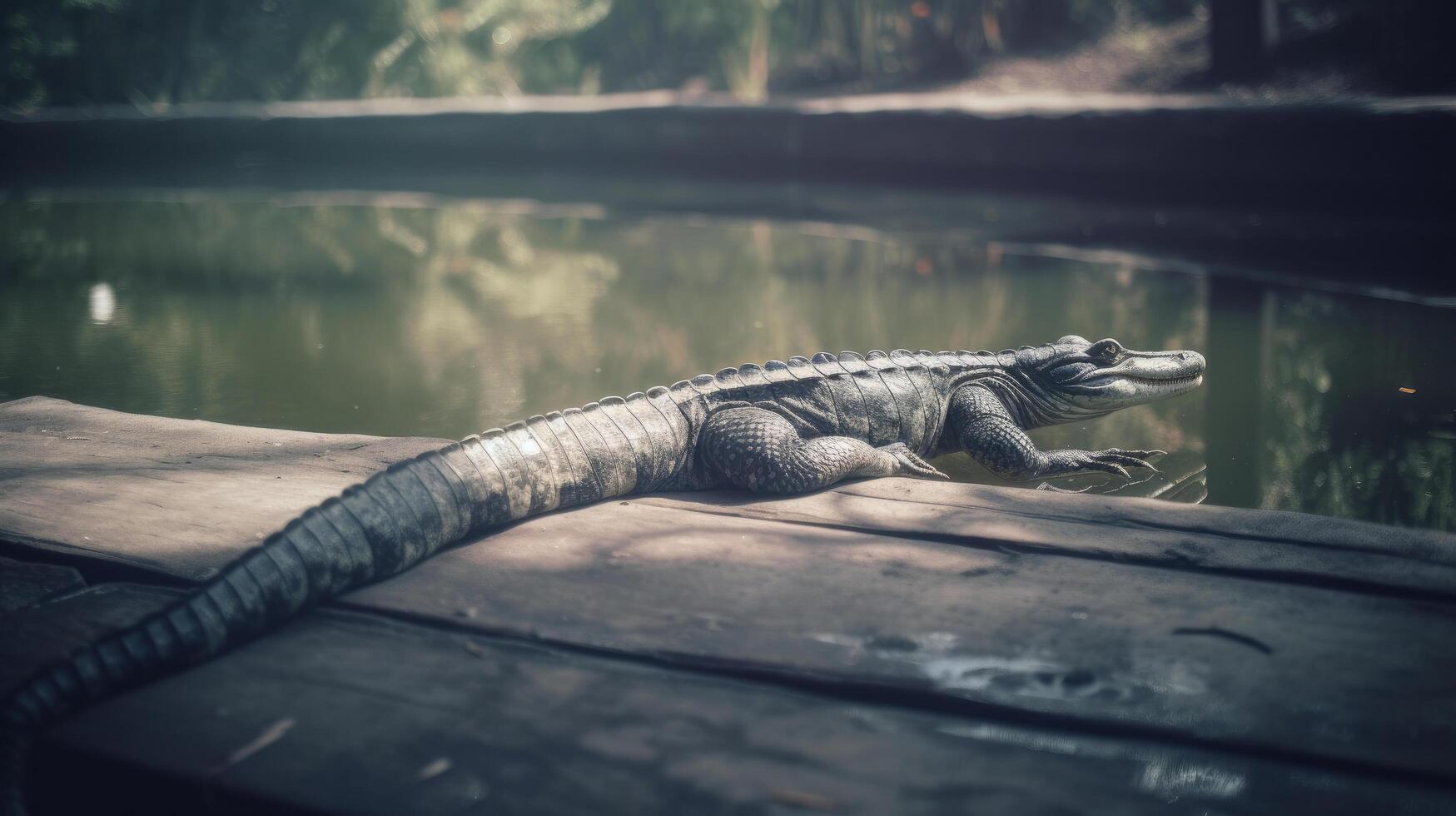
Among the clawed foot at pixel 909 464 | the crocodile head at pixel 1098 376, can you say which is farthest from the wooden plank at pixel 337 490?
the crocodile head at pixel 1098 376

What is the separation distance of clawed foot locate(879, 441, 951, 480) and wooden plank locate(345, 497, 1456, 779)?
3.11 ft

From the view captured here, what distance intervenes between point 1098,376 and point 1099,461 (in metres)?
0.41

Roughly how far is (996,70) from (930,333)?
856 cm

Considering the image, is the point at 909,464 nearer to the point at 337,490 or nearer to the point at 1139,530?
the point at 1139,530

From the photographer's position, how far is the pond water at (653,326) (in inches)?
183

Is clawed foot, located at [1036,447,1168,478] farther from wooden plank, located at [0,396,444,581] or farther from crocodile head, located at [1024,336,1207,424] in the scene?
wooden plank, located at [0,396,444,581]

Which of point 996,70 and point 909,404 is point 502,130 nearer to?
point 996,70

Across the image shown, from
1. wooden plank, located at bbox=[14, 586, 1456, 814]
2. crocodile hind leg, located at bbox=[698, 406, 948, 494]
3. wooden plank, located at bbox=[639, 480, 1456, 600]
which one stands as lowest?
wooden plank, located at bbox=[14, 586, 1456, 814]

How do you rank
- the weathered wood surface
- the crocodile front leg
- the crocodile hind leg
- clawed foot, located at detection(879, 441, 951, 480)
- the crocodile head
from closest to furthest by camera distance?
the weathered wood surface
the crocodile hind leg
clawed foot, located at detection(879, 441, 951, 480)
the crocodile front leg
the crocodile head

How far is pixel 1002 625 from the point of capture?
89.0 inches

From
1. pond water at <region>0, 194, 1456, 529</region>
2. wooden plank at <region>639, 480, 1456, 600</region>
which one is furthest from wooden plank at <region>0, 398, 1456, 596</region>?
pond water at <region>0, 194, 1456, 529</region>

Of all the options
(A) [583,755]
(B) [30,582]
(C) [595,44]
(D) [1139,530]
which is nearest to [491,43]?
(C) [595,44]

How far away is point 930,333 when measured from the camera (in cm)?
628

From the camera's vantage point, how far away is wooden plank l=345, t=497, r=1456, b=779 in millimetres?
1936
